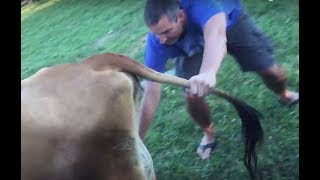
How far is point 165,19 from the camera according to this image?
6.07 feet

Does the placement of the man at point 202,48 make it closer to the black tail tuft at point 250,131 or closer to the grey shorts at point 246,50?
the grey shorts at point 246,50

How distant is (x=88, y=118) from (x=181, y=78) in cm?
34

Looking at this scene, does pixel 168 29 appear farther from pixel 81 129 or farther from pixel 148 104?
pixel 81 129

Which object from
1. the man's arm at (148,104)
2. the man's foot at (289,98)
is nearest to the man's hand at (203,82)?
the man's arm at (148,104)

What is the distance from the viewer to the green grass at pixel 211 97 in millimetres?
1860

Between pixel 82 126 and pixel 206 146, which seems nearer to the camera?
pixel 82 126

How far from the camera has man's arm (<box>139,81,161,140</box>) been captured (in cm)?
187

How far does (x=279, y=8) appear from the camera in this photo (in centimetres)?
191

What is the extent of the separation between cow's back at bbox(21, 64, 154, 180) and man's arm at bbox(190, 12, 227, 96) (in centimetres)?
24

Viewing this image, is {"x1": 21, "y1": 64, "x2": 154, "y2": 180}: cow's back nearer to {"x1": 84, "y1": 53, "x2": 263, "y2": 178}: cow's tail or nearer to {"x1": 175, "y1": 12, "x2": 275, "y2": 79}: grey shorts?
{"x1": 84, "y1": 53, "x2": 263, "y2": 178}: cow's tail

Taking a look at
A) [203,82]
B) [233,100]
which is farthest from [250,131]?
[203,82]

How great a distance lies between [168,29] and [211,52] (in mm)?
167
